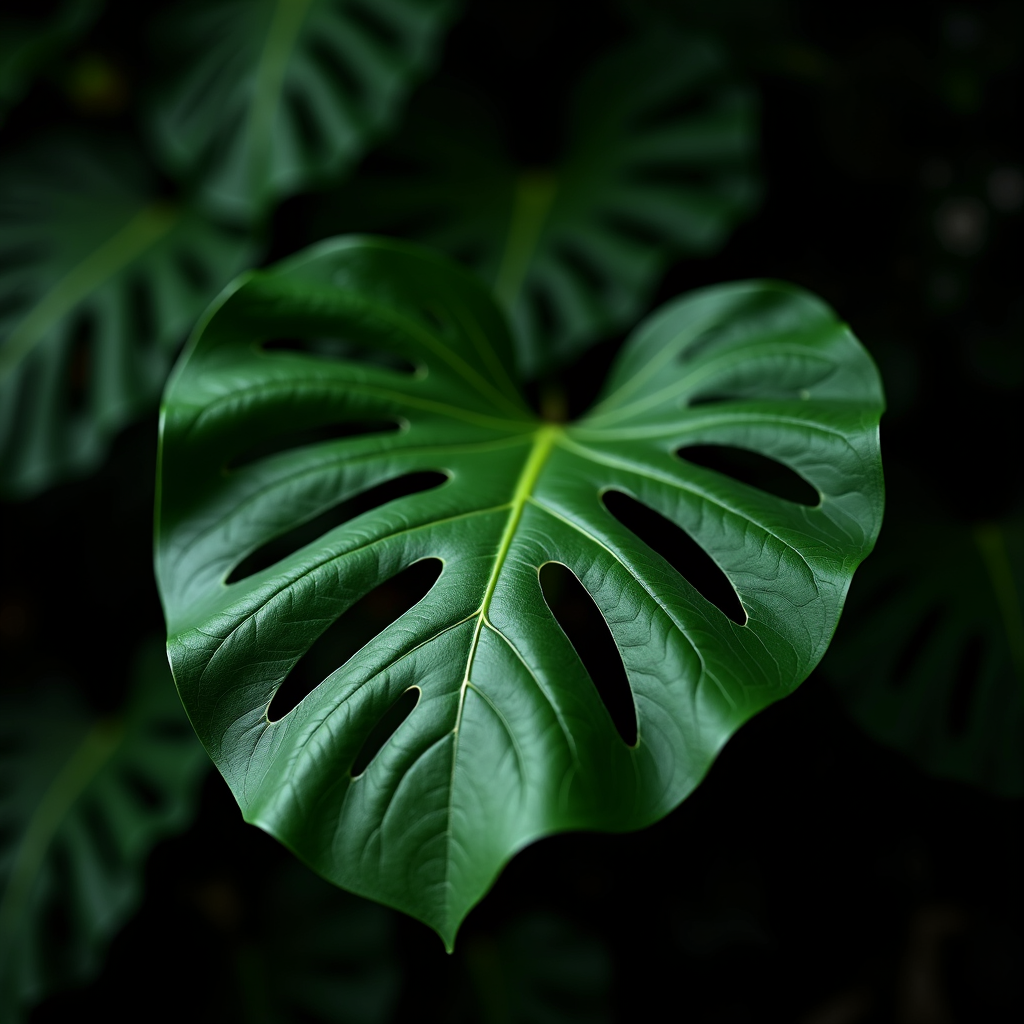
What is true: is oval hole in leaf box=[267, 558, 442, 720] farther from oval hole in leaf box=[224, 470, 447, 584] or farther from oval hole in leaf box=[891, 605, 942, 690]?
oval hole in leaf box=[891, 605, 942, 690]

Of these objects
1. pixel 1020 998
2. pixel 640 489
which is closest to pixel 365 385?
pixel 640 489

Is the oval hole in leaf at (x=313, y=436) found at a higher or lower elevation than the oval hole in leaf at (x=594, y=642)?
higher

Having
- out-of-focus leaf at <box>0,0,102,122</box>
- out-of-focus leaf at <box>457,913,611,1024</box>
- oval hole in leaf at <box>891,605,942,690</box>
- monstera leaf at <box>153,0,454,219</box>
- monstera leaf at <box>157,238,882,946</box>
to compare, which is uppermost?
out-of-focus leaf at <box>0,0,102,122</box>

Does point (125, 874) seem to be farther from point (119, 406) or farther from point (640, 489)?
point (640, 489)

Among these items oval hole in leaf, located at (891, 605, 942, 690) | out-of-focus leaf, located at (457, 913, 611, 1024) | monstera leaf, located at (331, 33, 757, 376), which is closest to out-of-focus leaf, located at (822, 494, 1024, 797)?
oval hole in leaf, located at (891, 605, 942, 690)

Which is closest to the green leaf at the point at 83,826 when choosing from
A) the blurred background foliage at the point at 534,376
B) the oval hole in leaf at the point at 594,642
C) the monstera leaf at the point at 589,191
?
the blurred background foliage at the point at 534,376

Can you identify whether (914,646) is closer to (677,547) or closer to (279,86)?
(677,547)

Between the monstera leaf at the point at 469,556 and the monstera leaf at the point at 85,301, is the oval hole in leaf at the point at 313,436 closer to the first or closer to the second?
the monstera leaf at the point at 85,301
